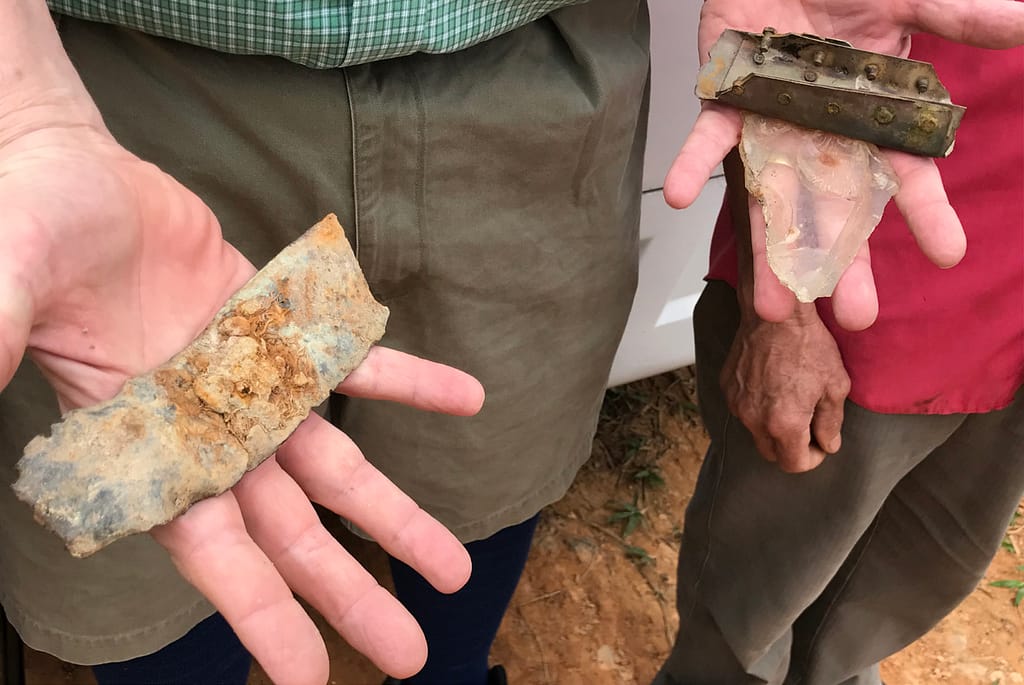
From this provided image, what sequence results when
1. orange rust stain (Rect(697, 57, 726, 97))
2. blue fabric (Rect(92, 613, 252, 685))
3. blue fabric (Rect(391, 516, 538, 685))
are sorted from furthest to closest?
blue fabric (Rect(391, 516, 538, 685))
blue fabric (Rect(92, 613, 252, 685))
orange rust stain (Rect(697, 57, 726, 97))

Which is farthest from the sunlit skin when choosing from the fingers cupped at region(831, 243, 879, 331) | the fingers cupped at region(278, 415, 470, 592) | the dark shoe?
the dark shoe

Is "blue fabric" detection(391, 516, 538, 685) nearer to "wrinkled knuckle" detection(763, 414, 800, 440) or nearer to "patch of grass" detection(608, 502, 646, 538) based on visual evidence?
"wrinkled knuckle" detection(763, 414, 800, 440)

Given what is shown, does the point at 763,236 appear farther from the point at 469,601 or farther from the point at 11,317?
the point at 469,601

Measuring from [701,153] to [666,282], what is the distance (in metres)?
0.89

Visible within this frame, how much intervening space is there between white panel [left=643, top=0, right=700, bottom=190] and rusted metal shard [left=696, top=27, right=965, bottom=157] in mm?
401

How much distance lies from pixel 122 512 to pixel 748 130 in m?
0.68

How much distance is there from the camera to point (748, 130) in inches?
35.2

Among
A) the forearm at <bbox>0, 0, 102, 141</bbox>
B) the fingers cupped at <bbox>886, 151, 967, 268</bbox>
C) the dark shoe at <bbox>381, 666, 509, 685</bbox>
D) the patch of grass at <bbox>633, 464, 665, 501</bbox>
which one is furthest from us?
the patch of grass at <bbox>633, 464, 665, 501</bbox>

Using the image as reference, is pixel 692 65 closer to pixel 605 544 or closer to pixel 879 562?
pixel 879 562

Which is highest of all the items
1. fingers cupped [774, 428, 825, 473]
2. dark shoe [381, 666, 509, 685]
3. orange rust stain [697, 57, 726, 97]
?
orange rust stain [697, 57, 726, 97]

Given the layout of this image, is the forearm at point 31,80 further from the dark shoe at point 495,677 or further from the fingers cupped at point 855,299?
the dark shoe at point 495,677

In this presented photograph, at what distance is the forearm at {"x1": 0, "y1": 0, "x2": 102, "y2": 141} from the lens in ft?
2.15

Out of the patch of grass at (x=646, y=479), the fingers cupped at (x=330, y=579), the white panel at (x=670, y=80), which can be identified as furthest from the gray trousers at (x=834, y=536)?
the fingers cupped at (x=330, y=579)

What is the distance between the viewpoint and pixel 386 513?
0.71 metres
